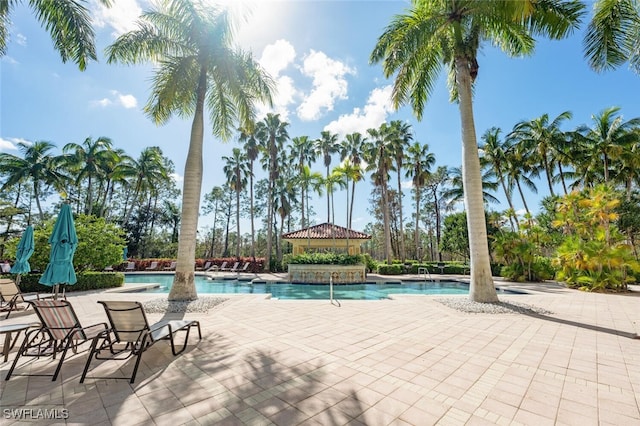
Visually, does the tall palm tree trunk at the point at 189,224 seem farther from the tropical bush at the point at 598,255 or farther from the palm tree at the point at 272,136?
the palm tree at the point at 272,136

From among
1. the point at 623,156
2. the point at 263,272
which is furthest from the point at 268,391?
the point at 623,156

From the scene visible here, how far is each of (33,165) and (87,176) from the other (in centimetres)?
410

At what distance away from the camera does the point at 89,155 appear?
26250 mm

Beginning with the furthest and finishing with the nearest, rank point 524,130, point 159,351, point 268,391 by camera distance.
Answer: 1. point 524,130
2. point 159,351
3. point 268,391

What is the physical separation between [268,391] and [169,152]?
42548mm

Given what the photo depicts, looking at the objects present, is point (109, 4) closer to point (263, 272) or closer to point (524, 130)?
point (263, 272)

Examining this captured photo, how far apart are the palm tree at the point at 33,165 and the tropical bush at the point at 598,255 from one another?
126 ft

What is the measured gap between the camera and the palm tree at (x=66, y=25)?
7.44 metres

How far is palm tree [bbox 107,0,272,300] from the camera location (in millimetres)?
9062

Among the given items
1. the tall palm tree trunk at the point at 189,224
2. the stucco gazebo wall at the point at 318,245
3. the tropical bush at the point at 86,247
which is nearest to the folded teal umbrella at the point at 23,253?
the tropical bush at the point at 86,247

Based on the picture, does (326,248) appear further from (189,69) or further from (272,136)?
(189,69)

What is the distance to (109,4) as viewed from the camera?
7.71 m

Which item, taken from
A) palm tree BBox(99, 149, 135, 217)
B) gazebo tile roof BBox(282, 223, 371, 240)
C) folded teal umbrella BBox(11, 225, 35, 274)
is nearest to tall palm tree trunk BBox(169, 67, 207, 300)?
folded teal umbrella BBox(11, 225, 35, 274)

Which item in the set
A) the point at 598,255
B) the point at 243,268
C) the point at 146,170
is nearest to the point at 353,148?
the point at 243,268
